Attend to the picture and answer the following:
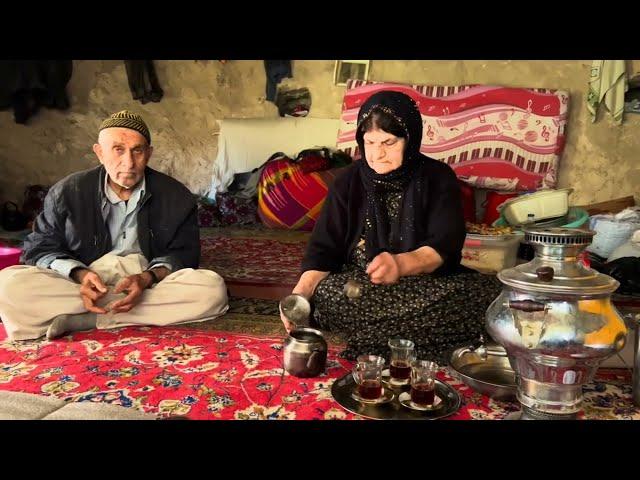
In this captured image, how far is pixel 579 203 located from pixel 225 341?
4002 millimetres

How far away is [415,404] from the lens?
1.85m

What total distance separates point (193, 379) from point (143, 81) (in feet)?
15.6

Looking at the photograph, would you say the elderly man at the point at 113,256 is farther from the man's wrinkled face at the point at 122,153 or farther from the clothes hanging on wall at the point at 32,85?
the clothes hanging on wall at the point at 32,85

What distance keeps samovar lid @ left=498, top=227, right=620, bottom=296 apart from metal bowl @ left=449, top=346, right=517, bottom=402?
0.49 metres

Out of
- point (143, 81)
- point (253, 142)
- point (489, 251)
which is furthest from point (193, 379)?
point (143, 81)

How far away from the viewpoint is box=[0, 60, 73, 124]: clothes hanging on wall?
5.67m

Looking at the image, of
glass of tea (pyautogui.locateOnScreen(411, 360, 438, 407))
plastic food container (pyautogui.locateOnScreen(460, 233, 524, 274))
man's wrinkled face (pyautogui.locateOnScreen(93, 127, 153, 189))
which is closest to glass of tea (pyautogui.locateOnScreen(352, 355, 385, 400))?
glass of tea (pyautogui.locateOnScreen(411, 360, 438, 407))

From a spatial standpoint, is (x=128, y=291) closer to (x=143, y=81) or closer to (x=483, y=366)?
(x=483, y=366)

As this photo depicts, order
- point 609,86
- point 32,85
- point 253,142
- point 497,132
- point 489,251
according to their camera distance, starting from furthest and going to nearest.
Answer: point 253,142 → point 32,85 → point 497,132 → point 609,86 → point 489,251

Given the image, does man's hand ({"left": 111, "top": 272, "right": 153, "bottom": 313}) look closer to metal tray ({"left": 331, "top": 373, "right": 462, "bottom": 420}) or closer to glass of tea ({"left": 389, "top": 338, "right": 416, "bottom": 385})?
metal tray ({"left": 331, "top": 373, "right": 462, "bottom": 420})

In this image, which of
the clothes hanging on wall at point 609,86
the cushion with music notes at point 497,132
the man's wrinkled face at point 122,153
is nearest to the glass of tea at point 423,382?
the man's wrinkled face at point 122,153

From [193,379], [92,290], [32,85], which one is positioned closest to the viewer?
[193,379]
